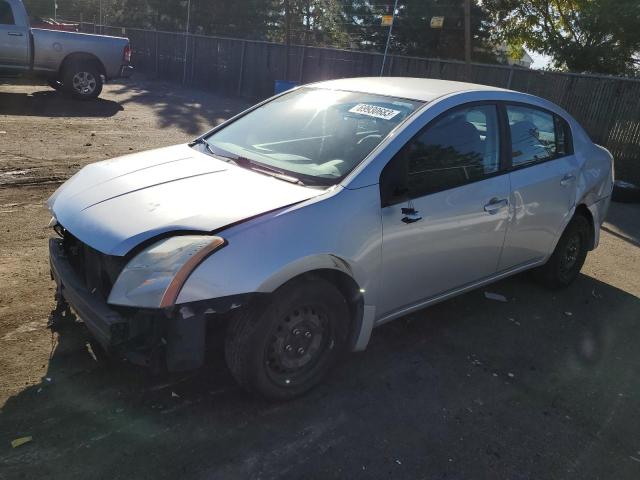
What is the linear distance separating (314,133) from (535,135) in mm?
1925

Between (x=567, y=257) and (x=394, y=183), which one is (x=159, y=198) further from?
(x=567, y=257)

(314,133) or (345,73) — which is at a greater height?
(345,73)

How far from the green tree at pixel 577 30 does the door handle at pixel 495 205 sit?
16.8 meters

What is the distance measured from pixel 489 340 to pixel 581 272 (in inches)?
88.4

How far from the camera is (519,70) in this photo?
41.3 feet

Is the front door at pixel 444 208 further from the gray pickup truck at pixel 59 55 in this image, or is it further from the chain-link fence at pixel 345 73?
the gray pickup truck at pixel 59 55

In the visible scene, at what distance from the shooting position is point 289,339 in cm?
286

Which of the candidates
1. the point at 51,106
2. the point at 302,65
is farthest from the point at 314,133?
the point at 302,65

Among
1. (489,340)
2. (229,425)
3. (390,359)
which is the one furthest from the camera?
(489,340)

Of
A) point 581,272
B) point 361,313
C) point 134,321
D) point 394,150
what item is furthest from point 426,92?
point 581,272

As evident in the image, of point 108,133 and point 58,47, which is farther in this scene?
point 58,47

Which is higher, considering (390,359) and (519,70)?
(519,70)

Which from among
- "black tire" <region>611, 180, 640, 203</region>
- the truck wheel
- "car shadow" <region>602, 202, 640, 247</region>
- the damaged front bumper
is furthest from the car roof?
the truck wheel

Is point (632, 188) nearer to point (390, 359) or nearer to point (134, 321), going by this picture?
point (390, 359)
